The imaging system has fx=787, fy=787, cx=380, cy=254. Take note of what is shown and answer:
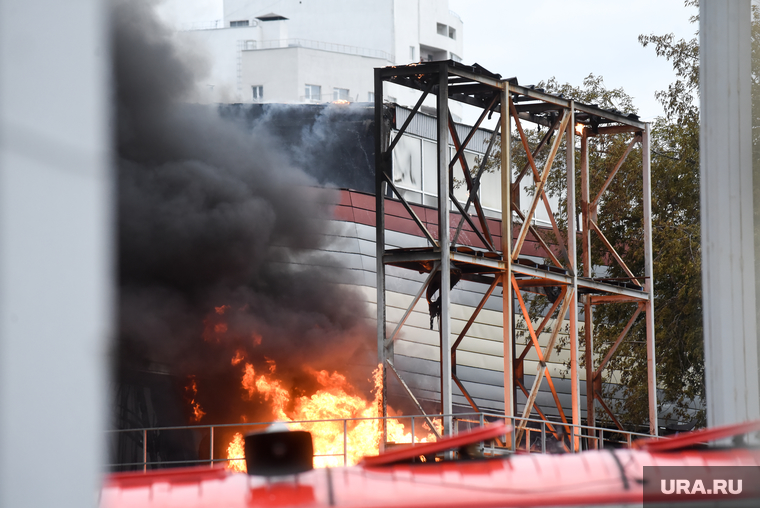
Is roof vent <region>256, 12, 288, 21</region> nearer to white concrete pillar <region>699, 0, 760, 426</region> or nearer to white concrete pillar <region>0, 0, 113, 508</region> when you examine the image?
white concrete pillar <region>699, 0, 760, 426</region>

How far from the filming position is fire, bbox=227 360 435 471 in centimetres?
1759

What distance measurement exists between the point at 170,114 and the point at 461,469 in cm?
1727

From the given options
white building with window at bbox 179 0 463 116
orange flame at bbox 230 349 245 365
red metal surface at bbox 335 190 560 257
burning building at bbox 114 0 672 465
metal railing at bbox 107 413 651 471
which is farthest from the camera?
white building with window at bbox 179 0 463 116

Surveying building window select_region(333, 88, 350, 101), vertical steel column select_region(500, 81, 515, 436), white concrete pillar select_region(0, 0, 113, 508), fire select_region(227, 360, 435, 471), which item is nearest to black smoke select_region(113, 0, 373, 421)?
fire select_region(227, 360, 435, 471)

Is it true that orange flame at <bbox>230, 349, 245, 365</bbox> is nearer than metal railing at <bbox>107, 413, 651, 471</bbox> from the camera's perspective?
No

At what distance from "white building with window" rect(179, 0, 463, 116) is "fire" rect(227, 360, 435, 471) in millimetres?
27738

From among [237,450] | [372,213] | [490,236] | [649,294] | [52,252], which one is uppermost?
[372,213]

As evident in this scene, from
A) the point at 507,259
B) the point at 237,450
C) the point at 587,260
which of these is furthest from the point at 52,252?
the point at 237,450

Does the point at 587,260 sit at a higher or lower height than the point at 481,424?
higher

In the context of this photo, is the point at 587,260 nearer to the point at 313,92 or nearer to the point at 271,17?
the point at 313,92

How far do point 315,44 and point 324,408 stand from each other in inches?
1471

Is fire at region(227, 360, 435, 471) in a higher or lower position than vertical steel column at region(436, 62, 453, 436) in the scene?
lower

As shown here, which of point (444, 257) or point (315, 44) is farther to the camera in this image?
point (315, 44)

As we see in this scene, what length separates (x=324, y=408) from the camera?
18.9 metres
